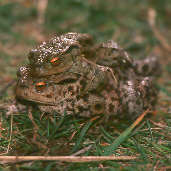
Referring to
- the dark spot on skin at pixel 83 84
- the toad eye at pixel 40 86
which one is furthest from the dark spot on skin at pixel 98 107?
the toad eye at pixel 40 86

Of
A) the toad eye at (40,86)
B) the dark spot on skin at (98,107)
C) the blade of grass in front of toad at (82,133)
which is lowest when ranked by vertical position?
the blade of grass in front of toad at (82,133)

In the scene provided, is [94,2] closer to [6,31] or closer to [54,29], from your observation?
[54,29]

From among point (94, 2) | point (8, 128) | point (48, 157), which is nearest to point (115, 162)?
point (48, 157)

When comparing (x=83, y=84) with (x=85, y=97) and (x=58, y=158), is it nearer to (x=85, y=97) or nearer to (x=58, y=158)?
(x=85, y=97)

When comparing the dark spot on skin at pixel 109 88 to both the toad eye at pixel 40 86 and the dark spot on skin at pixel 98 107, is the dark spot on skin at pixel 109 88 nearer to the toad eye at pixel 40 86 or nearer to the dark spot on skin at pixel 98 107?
the dark spot on skin at pixel 98 107

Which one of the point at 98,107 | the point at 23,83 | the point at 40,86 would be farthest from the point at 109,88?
the point at 23,83

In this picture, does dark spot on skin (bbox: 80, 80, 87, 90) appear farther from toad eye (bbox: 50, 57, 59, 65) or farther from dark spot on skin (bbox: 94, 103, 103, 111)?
toad eye (bbox: 50, 57, 59, 65)

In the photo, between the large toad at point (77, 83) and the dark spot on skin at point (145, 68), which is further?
the dark spot on skin at point (145, 68)
